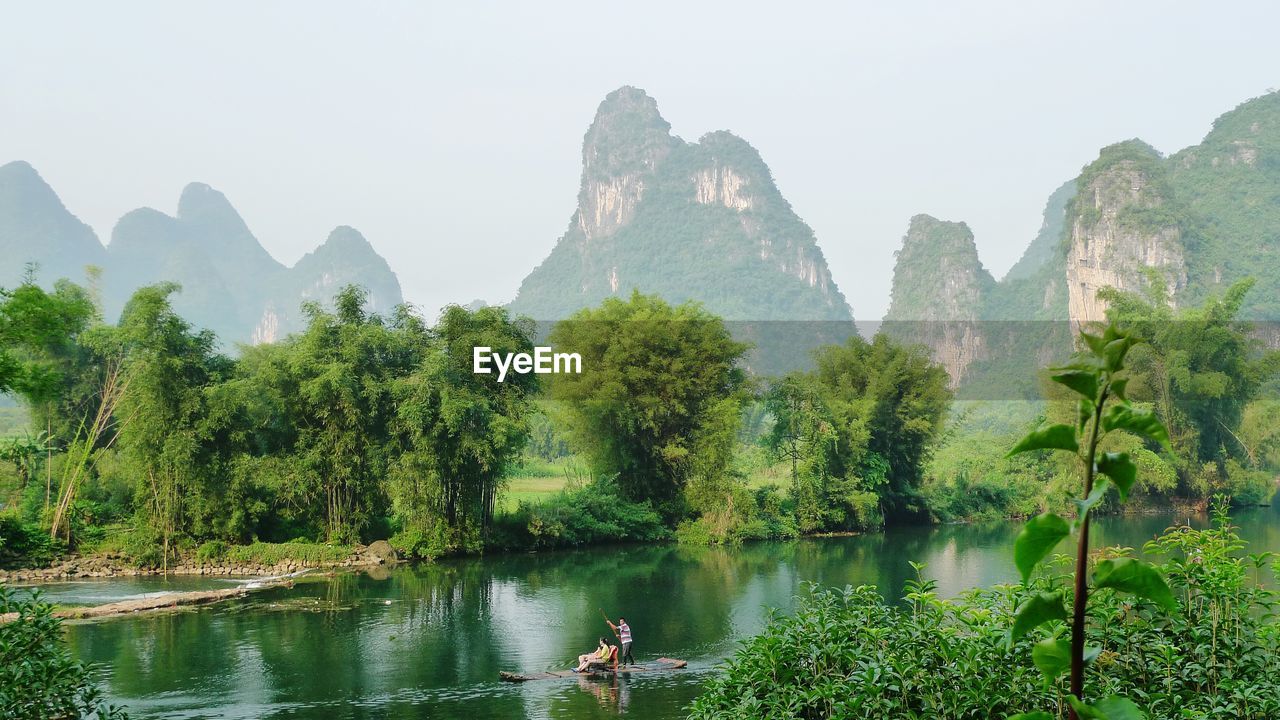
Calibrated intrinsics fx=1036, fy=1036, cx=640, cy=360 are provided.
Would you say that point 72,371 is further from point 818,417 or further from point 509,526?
point 818,417

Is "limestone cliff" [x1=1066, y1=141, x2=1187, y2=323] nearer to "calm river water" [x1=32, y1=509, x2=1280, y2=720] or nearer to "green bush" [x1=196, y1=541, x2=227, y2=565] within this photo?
"calm river water" [x1=32, y1=509, x2=1280, y2=720]

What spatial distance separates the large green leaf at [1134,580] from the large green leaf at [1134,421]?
139mm

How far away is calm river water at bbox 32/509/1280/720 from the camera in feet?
28.8

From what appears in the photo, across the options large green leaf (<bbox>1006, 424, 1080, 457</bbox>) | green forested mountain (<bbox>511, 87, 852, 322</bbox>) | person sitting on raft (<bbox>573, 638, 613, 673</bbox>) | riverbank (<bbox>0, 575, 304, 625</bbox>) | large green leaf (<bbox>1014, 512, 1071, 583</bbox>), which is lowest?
person sitting on raft (<bbox>573, 638, 613, 673</bbox>)

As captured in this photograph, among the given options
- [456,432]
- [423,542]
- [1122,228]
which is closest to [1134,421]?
[456,432]

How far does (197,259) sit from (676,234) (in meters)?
47.3

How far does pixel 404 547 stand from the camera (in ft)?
57.6

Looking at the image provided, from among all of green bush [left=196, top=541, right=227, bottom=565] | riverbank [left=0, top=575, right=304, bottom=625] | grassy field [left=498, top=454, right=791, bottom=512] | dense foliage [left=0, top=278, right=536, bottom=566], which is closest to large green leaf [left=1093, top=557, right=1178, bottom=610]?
riverbank [left=0, top=575, right=304, bottom=625]

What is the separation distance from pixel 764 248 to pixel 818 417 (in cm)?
6148

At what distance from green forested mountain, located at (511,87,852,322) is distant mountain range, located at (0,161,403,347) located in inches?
759

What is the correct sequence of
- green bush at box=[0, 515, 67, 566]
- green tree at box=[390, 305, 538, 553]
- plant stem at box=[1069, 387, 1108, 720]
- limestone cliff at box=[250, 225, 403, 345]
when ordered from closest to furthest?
1. plant stem at box=[1069, 387, 1108, 720]
2. green bush at box=[0, 515, 67, 566]
3. green tree at box=[390, 305, 538, 553]
4. limestone cliff at box=[250, 225, 403, 345]

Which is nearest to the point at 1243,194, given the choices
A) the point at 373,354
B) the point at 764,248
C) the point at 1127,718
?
the point at 764,248

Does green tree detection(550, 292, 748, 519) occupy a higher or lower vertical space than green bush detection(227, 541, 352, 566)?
higher

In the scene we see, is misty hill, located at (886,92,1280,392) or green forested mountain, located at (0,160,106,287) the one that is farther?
green forested mountain, located at (0,160,106,287)
